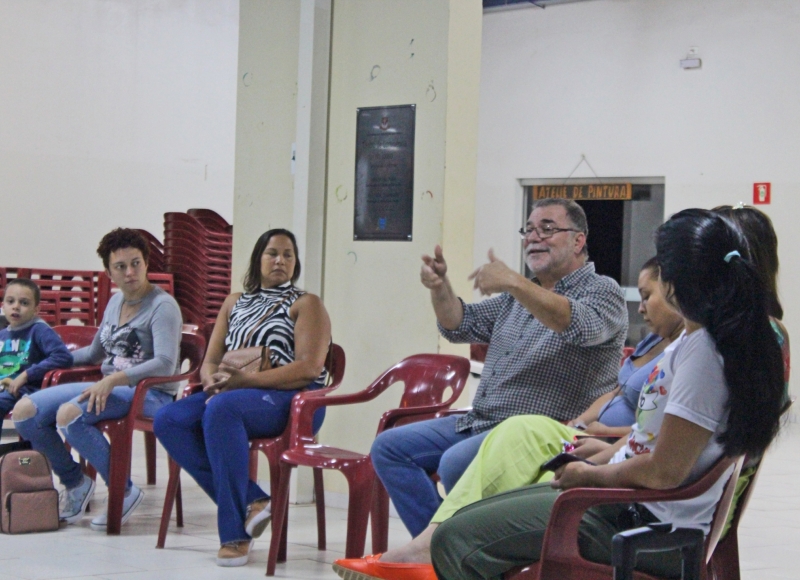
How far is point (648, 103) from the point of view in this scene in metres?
9.70

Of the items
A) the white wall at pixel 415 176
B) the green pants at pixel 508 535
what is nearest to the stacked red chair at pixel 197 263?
the white wall at pixel 415 176

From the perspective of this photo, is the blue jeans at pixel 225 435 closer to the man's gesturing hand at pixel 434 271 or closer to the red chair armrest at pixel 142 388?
the red chair armrest at pixel 142 388

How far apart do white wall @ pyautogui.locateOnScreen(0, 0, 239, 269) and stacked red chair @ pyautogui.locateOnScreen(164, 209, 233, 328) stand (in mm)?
1792

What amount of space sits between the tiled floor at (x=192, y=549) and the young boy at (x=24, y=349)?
615 millimetres

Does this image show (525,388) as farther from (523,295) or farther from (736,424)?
(736,424)

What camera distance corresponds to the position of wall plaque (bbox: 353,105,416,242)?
4605 mm

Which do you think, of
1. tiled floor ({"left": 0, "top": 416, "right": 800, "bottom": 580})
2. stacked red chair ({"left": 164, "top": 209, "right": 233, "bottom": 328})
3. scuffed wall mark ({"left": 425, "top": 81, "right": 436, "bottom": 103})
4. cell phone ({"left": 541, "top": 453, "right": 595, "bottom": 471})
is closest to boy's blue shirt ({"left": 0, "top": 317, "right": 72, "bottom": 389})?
tiled floor ({"left": 0, "top": 416, "right": 800, "bottom": 580})

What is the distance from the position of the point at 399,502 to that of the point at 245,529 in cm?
81

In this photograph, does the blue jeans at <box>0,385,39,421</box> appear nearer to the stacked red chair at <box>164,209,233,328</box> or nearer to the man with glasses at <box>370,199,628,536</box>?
the man with glasses at <box>370,199,628,536</box>

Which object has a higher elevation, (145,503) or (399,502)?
(399,502)

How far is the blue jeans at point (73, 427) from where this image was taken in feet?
13.7

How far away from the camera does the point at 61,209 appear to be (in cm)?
898

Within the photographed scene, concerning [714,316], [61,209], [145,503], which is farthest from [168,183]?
[714,316]

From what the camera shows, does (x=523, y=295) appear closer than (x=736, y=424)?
No
